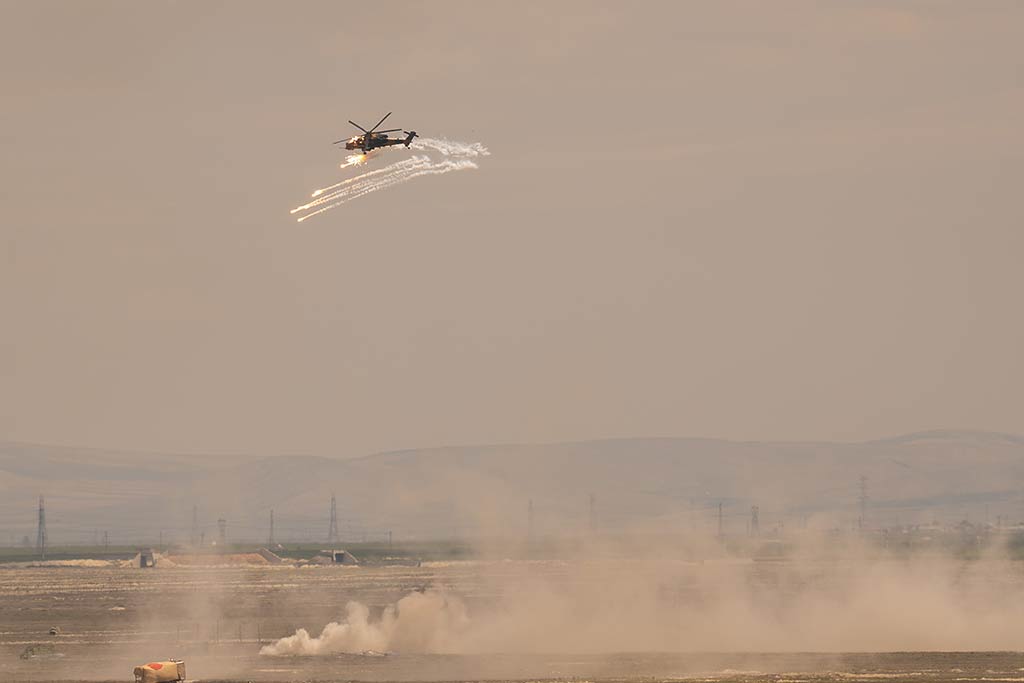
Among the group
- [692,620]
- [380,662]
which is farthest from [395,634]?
[692,620]

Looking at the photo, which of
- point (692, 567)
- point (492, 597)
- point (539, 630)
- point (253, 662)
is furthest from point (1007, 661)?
point (692, 567)

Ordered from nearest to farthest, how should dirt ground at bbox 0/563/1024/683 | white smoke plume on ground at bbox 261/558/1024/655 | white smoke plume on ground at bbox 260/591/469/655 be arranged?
dirt ground at bbox 0/563/1024/683
white smoke plume on ground at bbox 260/591/469/655
white smoke plume on ground at bbox 261/558/1024/655

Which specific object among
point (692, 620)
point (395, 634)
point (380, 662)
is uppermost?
point (692, 620)

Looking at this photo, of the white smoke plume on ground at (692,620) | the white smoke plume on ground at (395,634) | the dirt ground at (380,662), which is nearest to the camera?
the dirt ground at (380,662)

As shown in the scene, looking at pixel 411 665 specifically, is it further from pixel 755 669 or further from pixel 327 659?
pixel 755 669

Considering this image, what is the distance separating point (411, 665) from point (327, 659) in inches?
285

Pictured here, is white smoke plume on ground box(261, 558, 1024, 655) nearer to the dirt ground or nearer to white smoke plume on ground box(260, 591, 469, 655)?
white smoke plume on ground box(260, 591, 469, 655)

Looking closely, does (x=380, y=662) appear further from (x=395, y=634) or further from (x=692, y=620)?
(x=692, y=620)

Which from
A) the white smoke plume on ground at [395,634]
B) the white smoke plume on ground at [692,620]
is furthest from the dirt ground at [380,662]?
the white smoke plume on ground at [692,620]

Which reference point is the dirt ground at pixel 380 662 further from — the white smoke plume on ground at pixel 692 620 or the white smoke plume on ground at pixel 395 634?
the white smoke plume on ground at pixel 692 620

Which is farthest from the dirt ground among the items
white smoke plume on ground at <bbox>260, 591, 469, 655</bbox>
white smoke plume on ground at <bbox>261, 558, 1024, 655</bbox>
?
white smoke plume on ground at <bbox>261, 558, 1024, 655</bbox>

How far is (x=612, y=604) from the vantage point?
140 metres

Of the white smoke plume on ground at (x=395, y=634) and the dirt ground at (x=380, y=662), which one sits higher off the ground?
the white smoke plume on ground at (x=395, y=634)

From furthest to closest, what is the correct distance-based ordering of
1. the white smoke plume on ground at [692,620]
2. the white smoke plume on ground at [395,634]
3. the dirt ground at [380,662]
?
the white smoke plume on ground at [692,620] → the white smoke plume on ground at [395,634] → the dirt ground at [380,662]
